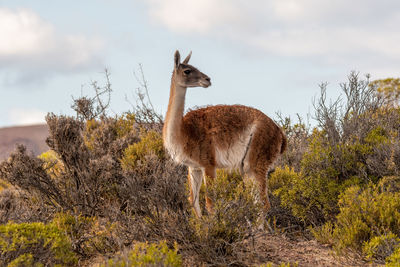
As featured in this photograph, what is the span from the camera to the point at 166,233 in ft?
17.2

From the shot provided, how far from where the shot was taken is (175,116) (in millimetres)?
6707

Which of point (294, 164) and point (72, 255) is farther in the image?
point (294, 164)

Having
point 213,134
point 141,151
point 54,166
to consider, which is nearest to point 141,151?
point 141,151

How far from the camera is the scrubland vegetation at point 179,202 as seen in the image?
195 inches

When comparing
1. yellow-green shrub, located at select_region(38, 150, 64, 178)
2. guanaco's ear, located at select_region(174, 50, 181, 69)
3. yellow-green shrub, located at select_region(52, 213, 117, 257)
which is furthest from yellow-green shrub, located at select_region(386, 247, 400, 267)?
yellow-green shrub, located at select_region(38, 150, 64, 178)

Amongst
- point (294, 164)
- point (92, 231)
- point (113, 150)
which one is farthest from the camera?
point (294, 164)

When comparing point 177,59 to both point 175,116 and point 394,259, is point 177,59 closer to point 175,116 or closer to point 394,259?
point 175,116

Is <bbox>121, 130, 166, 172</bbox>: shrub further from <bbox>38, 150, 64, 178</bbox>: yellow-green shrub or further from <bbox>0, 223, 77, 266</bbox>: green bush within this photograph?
<bbox>0, 223, 77, 266</bbox>: green bush

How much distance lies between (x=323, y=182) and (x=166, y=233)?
3100 millimetres

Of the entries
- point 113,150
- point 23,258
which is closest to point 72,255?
point 23,258

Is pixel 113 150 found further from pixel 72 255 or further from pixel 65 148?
pixel 72 255

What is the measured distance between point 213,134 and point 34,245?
3.17 meters

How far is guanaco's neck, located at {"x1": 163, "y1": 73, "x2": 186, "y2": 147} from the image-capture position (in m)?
6.69

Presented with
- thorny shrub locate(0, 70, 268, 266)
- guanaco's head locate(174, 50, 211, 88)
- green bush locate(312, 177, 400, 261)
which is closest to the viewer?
thorny shrub locate(0, 70, 268, 266)
